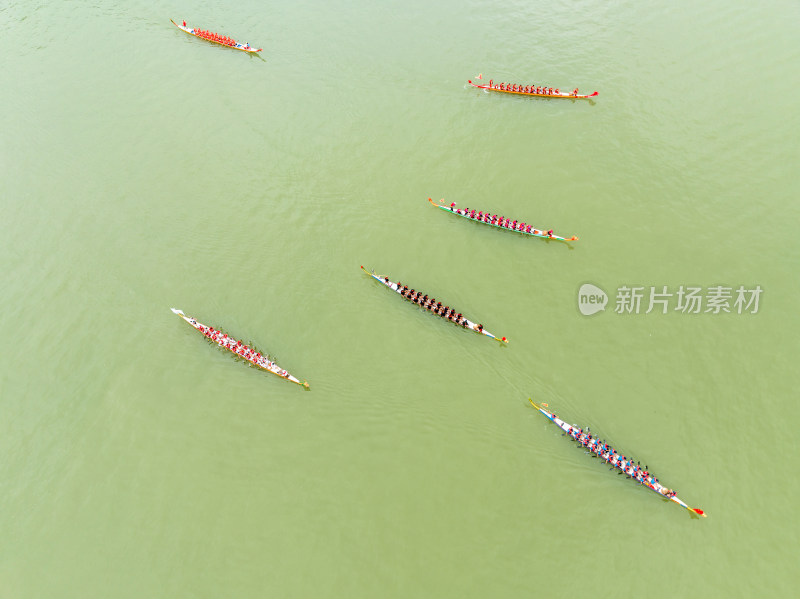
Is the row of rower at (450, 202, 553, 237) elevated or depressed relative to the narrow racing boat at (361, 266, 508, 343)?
elevated

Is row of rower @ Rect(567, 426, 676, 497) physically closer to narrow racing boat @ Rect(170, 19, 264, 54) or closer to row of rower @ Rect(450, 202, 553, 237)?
row of rower @ Rect(450, 202, 553, 237)

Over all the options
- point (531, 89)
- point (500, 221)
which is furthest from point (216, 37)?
point (500, 221)

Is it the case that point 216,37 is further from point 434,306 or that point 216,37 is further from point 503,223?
point 434,306

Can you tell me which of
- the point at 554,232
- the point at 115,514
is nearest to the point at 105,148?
the point at 115,514

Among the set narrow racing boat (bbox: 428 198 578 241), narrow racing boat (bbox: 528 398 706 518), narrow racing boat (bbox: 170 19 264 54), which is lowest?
narrow racing boat (bbox: 528 398 706 518)

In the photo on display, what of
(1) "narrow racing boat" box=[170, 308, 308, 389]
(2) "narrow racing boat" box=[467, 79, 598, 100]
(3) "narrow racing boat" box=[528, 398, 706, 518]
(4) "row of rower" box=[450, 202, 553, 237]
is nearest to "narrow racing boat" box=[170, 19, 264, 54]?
(2) "narrow racing boat" box=[467, 79, 598, 100]

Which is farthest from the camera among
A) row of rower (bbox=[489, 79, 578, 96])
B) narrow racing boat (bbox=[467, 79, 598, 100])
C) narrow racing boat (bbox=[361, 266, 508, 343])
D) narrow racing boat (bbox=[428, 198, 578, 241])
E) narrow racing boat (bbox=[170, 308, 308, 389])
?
row of rower (bbox=[489, 79, 578, 96])

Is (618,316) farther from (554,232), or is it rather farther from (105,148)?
(105,148)
